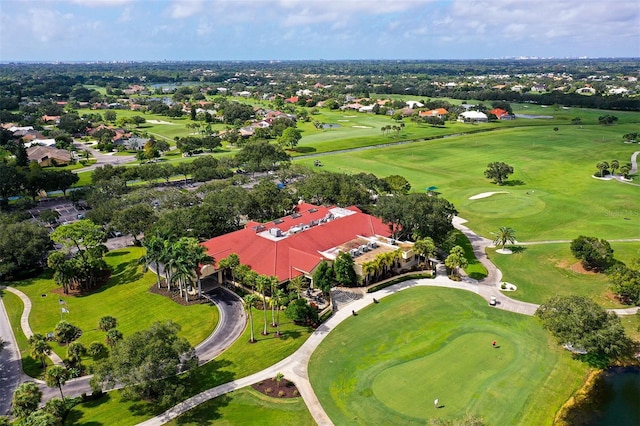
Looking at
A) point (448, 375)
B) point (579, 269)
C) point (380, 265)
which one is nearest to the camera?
point (448, 375)

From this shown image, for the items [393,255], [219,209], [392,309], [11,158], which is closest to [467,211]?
[393,255]

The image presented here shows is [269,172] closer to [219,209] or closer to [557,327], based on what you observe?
[219,209]

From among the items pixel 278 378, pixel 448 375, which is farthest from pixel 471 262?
pixel 278 378

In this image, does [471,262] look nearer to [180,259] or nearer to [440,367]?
[440,367]

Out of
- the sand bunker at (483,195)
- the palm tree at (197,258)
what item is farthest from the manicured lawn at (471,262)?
the palm tree at (197,258)

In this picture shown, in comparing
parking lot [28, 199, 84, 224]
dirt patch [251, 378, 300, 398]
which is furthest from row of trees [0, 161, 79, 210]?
dirt patch [251, 378, 300, 398]

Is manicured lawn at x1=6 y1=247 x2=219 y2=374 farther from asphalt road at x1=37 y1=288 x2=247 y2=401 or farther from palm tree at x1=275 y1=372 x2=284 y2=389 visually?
palm tree at x1=275 y1=372 x2=284 y2=389
